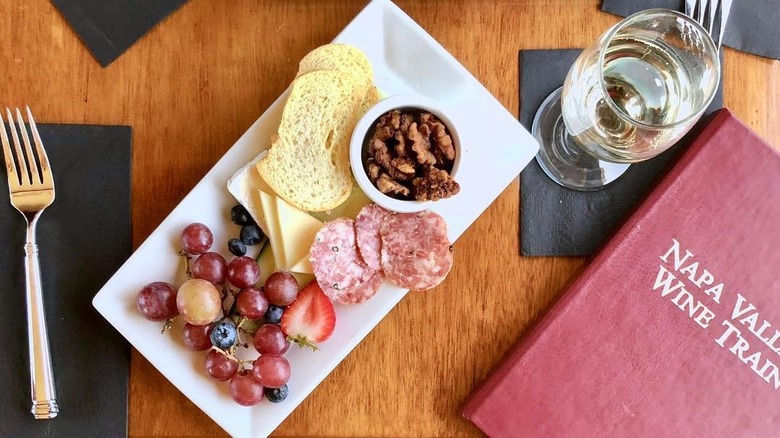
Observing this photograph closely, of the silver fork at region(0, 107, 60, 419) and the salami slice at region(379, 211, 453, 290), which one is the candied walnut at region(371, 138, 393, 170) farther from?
the silver fork at region(0, 107, 60, 419)

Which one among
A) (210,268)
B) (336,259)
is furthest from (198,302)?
(336,259)

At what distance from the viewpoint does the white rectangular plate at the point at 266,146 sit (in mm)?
760

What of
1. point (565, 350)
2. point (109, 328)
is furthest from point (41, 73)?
point (565, 350)

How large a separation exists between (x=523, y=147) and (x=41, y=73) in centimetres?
58

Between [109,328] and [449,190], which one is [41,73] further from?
[449,190]

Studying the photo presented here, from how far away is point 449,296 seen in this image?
83 centimetres

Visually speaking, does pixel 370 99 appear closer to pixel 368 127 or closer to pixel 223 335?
pixel 368 127

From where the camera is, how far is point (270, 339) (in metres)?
0.75

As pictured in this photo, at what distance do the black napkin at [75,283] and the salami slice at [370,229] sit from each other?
29 cm

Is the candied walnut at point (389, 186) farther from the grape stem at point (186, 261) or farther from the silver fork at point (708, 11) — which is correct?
the silver fork at point (708, 11)

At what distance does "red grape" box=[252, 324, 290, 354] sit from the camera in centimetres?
75

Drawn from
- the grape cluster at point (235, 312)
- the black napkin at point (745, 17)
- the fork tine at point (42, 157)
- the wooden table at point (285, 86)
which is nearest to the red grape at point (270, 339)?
the grape cluster at point (235, 312)

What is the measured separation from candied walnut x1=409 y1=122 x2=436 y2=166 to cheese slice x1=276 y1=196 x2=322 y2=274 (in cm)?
15

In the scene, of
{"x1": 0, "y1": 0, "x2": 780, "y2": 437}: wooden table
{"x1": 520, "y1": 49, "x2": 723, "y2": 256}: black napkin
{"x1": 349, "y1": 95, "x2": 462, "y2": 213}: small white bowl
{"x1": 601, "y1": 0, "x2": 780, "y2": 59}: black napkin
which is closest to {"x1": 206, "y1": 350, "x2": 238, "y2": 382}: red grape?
{"x1": 0, "y1": 0, "x2": 780, "y2": 437}: wooden table
